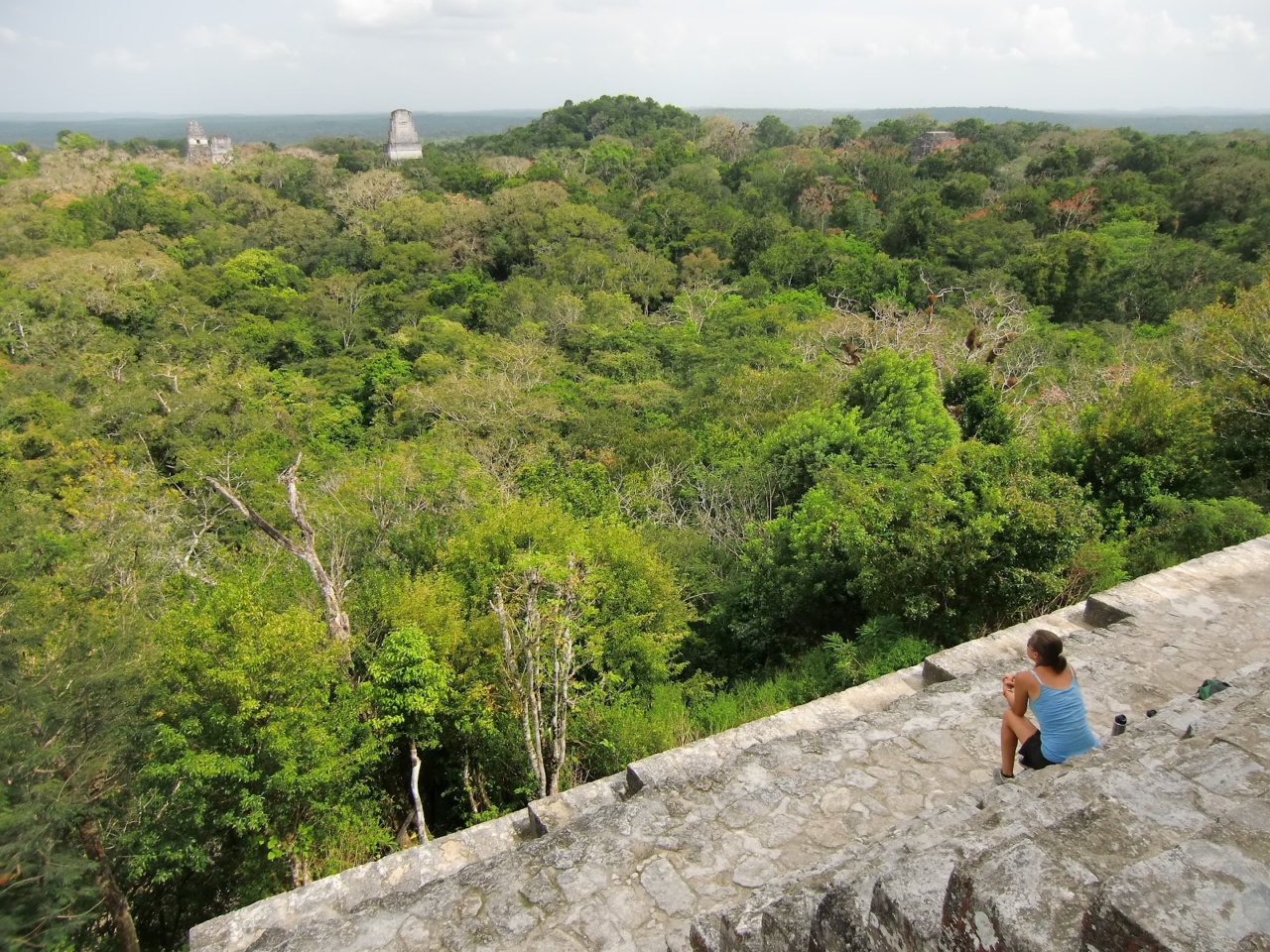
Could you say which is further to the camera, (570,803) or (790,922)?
(570,803)

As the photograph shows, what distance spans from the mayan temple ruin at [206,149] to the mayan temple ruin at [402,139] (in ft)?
48.3

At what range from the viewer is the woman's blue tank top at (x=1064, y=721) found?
11.4ft

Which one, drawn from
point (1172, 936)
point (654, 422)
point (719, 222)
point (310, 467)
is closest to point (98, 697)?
point (1172, 936)

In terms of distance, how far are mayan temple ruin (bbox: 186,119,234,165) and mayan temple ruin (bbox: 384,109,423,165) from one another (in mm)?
14707

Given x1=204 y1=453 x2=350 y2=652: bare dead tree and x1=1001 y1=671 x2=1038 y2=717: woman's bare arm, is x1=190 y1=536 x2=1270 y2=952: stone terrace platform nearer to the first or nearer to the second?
x1=1001 y1=671 x2=1038 y2=717: woman's bare arm

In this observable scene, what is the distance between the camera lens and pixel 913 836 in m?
2.97

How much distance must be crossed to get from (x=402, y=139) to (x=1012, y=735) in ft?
258

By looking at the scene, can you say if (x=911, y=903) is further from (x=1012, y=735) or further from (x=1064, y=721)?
(x=1012, y=735)

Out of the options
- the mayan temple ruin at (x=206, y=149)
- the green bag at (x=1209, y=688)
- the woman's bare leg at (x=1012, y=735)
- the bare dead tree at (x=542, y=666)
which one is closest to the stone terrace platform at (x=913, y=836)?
the green bag at (x=1209, y=688)

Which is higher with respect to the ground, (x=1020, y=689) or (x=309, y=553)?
(x=1020, y=689)

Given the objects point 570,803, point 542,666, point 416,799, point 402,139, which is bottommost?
point 416,799

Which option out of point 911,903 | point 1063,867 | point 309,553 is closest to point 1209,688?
point 1063,867

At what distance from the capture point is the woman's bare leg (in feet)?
12.2

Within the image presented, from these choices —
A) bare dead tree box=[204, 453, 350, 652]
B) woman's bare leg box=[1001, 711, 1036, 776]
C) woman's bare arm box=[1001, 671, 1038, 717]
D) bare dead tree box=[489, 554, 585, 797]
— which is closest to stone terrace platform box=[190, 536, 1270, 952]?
woman's bare leg box=[1001, 711, 1036, 776]
